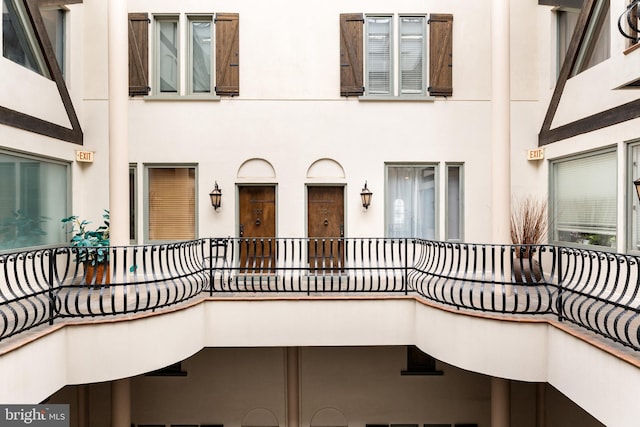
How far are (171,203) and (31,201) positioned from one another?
7.56ft

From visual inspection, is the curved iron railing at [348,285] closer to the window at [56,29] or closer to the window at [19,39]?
the window at [19,39]

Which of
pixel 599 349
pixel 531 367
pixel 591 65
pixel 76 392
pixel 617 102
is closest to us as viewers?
pixel 599 349

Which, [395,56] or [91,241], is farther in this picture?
[395,56]

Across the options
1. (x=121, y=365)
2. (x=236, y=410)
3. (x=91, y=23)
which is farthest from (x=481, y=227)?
(x=91, y=23)

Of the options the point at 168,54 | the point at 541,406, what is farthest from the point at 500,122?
the point at 168,54

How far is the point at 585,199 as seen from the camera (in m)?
6.89

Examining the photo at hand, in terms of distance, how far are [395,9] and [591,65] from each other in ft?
12.1

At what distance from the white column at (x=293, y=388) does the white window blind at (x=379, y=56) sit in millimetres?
5374

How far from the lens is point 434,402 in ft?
25.8

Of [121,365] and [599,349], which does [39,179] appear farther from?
[599,349]

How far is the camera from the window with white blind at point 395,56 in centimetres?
802

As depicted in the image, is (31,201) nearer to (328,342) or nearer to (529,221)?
(328,342)

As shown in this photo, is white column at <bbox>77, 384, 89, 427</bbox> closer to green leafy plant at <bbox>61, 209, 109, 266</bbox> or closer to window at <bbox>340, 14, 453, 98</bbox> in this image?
green leafy plant at <bbox>61, 209, 109, 266</bbox>

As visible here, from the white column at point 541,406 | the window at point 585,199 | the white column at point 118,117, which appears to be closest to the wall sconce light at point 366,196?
the window at point 585,199
